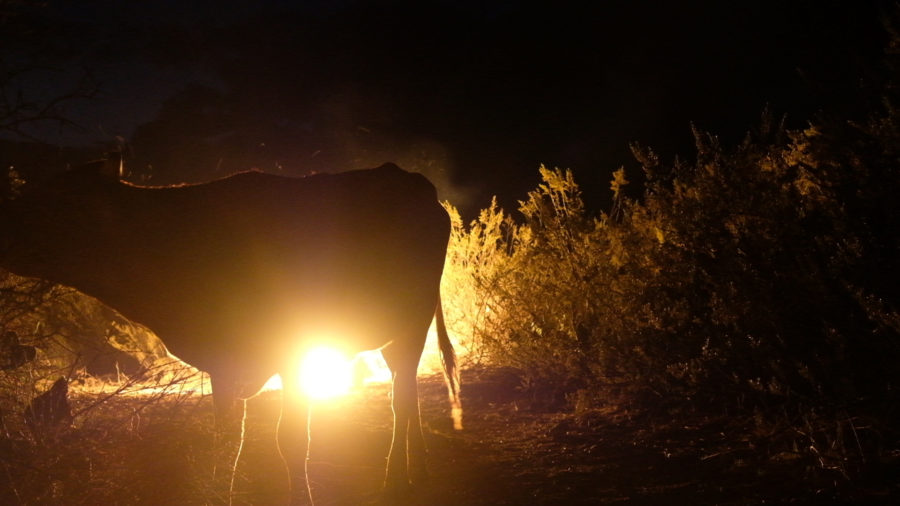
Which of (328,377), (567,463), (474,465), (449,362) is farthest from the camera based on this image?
(328,377)

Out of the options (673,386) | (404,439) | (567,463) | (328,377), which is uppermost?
(328,377)

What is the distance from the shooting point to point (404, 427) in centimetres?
466

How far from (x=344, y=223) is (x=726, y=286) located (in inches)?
107

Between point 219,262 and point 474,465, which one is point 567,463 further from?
point 219,262

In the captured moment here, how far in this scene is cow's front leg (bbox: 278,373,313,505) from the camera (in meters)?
4.01

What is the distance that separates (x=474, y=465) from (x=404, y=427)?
1.96 feet

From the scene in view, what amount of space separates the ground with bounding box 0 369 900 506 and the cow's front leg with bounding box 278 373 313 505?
314 millimetres

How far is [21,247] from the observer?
3.79 m

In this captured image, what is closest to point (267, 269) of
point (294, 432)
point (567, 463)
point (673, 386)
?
point (294, 432)

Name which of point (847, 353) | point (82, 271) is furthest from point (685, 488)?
point (82, 271)

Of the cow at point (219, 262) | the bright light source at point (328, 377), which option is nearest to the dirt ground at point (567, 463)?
the cow at point (219, 262)

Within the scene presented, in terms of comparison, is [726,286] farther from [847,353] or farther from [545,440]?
[545,440]

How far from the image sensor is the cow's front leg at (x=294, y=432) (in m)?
4.01

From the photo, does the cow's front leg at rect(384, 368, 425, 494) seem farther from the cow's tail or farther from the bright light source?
the bright light source
